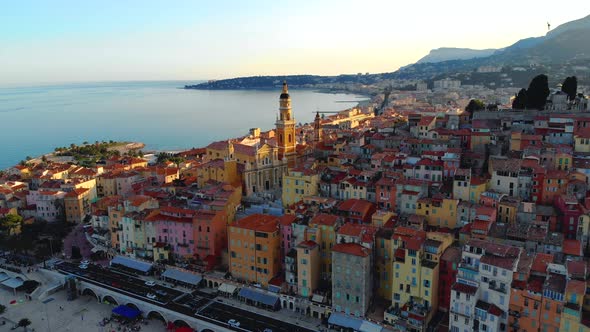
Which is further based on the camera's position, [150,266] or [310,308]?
[150,266]

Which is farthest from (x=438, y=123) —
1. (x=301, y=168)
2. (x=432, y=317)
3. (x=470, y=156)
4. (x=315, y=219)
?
(x=432, y=317)

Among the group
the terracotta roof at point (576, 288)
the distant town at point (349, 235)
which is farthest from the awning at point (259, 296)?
the terracotta roof at point (576, 288)

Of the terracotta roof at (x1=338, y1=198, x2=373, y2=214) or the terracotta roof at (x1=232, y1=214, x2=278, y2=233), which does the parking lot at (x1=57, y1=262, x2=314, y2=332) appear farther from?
the terracotta roof at (x1=338, y1=198, x2=373, y2=214)

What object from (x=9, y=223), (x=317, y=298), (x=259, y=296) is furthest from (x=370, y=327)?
(x=9, y=223)

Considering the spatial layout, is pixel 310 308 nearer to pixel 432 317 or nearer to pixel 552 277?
pixel 432 317

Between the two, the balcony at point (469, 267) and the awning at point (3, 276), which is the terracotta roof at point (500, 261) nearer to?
the balcony at point (469, 267)

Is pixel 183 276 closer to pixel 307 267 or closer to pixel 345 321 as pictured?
pixel 307 267
